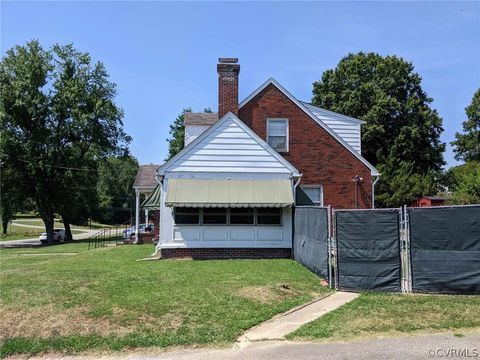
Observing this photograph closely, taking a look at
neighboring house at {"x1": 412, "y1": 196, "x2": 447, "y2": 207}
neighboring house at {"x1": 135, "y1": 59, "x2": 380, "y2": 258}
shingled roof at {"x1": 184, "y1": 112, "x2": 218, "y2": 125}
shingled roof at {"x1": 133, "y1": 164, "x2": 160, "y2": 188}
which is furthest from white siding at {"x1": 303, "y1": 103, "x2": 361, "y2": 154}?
neighboring house at {"x1": 412, "y1": 196, "x2": 447, "y2": 207}

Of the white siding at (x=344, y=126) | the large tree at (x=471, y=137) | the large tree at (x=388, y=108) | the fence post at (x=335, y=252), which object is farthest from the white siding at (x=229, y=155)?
the large tree at (x=471, y=137)

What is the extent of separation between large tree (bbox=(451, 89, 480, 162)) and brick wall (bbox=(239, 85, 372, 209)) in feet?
120

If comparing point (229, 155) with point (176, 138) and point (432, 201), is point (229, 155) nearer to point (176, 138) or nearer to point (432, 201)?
point (432, 201)

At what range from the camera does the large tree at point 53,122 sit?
3778 centimetres

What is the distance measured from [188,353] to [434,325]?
4.01 metres

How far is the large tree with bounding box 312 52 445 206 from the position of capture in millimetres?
41062

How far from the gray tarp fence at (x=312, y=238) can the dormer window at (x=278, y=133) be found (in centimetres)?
457

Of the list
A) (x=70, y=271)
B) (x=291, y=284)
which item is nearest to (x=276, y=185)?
(x=291, y=284)

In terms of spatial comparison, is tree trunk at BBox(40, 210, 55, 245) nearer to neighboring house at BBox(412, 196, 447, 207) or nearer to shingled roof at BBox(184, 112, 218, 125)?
shingled roof at BBox(184, 112, 218, 125)

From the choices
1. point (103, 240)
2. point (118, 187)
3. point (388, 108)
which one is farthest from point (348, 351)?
point (118, 187)

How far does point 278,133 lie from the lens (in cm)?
1983

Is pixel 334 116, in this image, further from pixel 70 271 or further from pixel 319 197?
pixel 70 271

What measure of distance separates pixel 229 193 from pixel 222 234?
62.0 inches

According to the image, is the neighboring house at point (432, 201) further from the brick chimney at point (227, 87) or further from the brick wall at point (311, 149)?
the brick chimney at point (227, 87)
